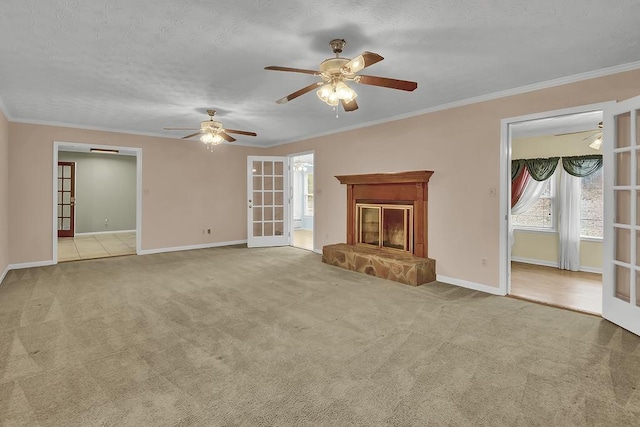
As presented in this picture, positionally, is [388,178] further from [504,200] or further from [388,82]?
[388,82]

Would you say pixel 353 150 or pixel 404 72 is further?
pixel 353 150

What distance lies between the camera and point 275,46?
264cm

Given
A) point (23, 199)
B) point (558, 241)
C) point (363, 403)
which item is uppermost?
point (23, 199)

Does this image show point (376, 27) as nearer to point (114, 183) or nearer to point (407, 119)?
point (407, 119)

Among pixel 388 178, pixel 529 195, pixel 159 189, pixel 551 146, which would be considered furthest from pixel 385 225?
pixel 159 189

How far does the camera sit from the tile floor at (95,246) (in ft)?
20.5

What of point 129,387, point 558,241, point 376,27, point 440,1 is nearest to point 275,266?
point 129,387

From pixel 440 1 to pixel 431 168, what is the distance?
9.01 ft

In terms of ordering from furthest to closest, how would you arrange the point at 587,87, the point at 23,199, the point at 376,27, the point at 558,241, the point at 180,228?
the point at 180,228
the point at 558,241
the point at 23,199
the point at 587,87
the point at 376,27

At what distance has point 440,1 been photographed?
6.65 ft

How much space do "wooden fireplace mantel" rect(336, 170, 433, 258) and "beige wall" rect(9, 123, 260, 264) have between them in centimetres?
309

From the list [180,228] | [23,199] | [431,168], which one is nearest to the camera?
[431,168]

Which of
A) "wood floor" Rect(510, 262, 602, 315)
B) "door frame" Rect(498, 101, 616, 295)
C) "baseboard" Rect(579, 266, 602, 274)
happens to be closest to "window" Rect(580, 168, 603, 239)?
"baseboard" Rect(579, 266, 602, 274)

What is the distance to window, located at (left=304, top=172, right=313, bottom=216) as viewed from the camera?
35.2 feet
